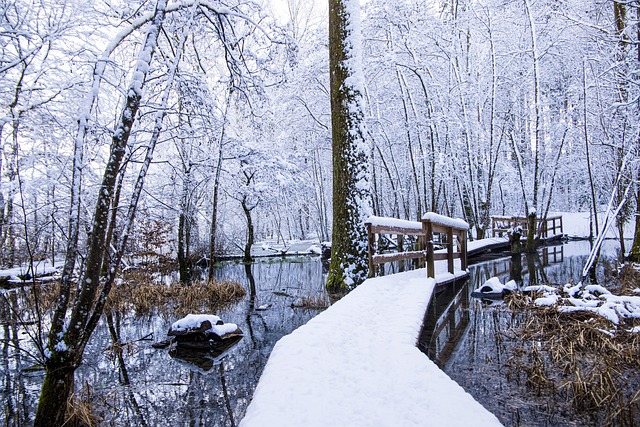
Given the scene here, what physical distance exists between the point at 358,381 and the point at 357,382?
2cm

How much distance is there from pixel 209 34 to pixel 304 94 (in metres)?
13.9

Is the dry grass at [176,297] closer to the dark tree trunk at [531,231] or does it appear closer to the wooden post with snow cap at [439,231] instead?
the wooden post with snow cap at [439,231]

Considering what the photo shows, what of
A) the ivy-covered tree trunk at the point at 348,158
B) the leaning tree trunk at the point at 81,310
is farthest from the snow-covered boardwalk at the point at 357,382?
the ivy-covered tree trunk at the point at 348,158

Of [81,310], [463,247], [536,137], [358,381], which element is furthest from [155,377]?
[536,137]

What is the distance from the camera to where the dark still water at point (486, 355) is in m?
3.11

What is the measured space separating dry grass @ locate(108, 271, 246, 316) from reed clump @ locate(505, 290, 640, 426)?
19.5 feet

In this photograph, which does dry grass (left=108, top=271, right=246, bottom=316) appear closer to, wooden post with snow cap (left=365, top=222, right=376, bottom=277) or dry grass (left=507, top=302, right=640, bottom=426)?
wooden post with snow cap (left=365, top=222, right=376, bottom=277)

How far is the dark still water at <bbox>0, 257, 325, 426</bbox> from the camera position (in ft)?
12.0

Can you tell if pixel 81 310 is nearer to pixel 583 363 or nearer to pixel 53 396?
pixel 53 396

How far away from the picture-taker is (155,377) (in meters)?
4.61

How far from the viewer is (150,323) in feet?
24.2

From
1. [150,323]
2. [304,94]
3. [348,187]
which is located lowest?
[150,323]

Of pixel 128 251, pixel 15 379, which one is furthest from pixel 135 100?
pixel 128 251

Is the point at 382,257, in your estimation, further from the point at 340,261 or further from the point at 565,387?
the point at 565,387
